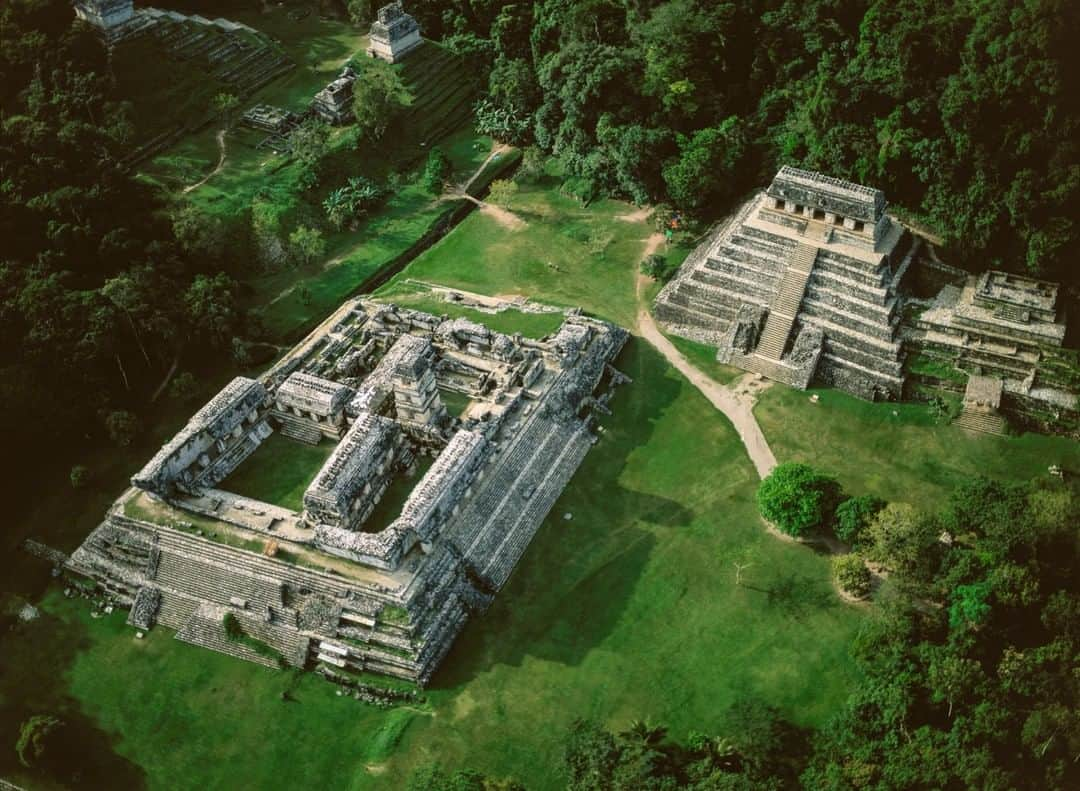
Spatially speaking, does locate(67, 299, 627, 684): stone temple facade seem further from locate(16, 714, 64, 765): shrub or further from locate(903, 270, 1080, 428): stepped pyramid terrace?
locate(903, 270, 1080, 428): stepped pyramid terrace

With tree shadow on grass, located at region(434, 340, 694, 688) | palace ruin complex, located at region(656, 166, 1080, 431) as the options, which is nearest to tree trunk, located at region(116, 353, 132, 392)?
tree shadow on grass, located at region(434, 340, 694, 688)

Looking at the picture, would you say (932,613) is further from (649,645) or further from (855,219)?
(855,219)

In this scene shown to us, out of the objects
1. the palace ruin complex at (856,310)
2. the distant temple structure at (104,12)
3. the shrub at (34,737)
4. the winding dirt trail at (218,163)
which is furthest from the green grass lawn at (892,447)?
the distant temple structure at (104,12)

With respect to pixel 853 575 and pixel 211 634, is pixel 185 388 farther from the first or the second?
pixel 853 575

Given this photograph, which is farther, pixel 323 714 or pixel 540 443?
pixel 540 443

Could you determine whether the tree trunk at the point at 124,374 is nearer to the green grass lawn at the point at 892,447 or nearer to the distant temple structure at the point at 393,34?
the green grass lawn at the point at 892,447

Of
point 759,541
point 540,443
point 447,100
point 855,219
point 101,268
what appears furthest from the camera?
point 447,100

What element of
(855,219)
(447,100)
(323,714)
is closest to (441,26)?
(447,100)
